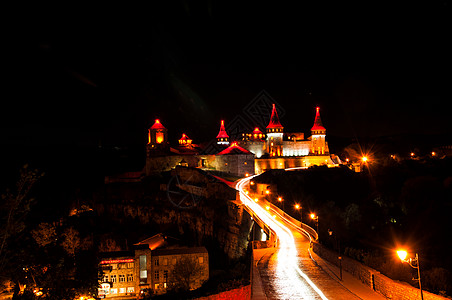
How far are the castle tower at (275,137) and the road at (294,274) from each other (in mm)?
26156

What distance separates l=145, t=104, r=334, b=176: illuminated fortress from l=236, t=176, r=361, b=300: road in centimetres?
2260

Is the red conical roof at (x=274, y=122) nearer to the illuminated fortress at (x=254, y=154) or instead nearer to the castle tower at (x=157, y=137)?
the illuminated fortress at (x=254, y=154)

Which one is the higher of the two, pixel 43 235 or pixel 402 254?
pixel 402 254

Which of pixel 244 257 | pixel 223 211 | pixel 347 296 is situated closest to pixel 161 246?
pixel 223 211

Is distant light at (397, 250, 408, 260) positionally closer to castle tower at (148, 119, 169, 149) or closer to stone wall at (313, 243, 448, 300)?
stone wall at (313, 243, 448, 300)

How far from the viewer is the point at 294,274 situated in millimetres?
13625

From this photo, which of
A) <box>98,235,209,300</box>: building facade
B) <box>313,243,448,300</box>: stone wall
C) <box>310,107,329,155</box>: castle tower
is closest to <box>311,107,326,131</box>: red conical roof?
<box>310,107,329,155</box>: castle tower

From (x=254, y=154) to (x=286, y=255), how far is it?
95.7ft

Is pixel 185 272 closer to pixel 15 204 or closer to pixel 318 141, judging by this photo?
pixel 15 204

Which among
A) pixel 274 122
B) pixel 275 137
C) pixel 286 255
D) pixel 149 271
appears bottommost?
pixel 149 271

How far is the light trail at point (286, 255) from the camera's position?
11.6 metres

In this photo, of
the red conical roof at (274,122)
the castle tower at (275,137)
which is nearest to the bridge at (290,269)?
the castle tower at (275,137)

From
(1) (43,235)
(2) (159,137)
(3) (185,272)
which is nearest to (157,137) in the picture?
(2) (159,137)

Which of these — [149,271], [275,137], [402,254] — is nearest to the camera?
[402,254]
